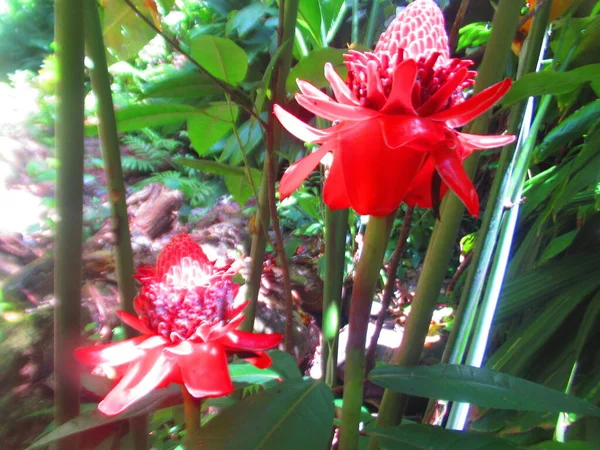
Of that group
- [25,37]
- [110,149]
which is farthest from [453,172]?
[25,37]

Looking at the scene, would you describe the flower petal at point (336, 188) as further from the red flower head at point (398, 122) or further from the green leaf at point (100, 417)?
the green leaf at point (100, 417)

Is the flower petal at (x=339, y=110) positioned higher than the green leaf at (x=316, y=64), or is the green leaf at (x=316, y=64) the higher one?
the green leaf at (x=316, y=64)

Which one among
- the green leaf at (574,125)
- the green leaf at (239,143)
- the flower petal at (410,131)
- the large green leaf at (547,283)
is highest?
the green leaf at (574,125)

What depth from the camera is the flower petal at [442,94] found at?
219 millimetres

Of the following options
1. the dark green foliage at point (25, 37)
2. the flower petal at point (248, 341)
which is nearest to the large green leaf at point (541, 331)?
the flower petal at point (248, 341)

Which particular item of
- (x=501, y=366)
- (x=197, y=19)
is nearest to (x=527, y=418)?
(x=501, y=366)

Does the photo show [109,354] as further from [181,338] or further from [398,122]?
[398,122]

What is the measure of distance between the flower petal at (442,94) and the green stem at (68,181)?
0.70 ft

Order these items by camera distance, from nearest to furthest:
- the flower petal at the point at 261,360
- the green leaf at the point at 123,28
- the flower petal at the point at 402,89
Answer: the flower petal at the point at 402,89, the flower petal at the point at 261,360, the green leaf at the point at 123,28

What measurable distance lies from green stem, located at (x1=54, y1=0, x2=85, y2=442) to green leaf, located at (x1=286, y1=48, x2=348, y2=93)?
191 mm

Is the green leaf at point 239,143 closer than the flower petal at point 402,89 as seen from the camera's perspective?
No

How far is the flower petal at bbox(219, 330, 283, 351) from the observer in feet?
0.92

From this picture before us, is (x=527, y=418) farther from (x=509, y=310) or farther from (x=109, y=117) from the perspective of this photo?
(x=109, y=117)

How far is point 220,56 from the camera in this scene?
42 centimetres
